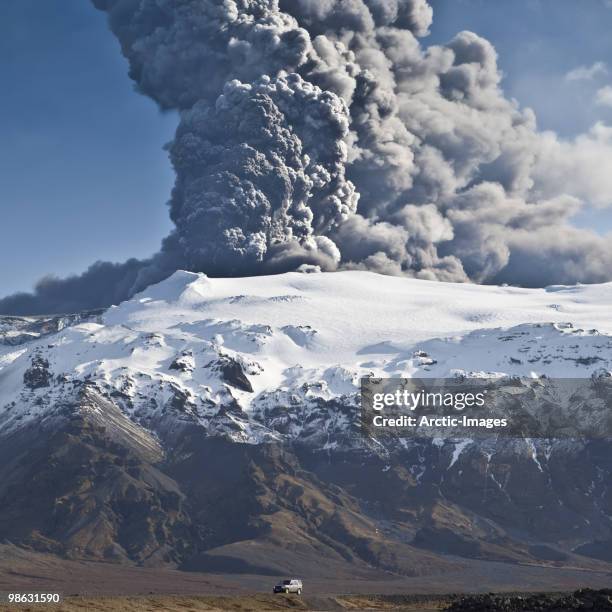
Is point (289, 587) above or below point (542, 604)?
below

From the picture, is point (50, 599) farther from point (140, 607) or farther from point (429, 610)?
point (429, 610)

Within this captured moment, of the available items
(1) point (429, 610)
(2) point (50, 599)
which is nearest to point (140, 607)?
(2) point (50, 599)

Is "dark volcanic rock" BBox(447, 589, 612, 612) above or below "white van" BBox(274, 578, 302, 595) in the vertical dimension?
above

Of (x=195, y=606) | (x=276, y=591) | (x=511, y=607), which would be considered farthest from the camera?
(x=276, y=591)

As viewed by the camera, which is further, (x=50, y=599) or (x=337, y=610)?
(x=337, y=610)

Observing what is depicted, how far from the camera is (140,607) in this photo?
15350cm

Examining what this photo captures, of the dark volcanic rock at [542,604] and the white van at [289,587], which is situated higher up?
the dark volcanic rock at [542,604]

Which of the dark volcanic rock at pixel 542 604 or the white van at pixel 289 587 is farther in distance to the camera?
the white van at pixel 289 587

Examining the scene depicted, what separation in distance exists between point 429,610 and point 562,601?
26.8 meters

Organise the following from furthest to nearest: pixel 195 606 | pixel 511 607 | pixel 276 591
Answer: pixel 276 591, pixel 195 606, pixel 511 607

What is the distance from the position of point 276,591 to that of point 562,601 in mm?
53577

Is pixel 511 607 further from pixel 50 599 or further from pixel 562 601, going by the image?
pixel 50 599

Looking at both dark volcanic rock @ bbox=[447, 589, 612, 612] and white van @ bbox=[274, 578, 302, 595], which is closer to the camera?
dark volcanic rock @ bbox=[447, 589, 612, 612]

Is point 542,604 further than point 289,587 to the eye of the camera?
No
